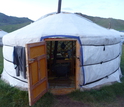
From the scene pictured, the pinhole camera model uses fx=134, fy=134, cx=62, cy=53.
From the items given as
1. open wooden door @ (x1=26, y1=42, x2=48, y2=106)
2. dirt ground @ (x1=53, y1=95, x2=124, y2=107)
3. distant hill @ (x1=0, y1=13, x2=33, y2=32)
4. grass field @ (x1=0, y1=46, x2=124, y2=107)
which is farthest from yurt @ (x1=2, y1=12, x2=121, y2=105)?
distant hill @ (x1=0, y1=13, x2=33, y2=32)

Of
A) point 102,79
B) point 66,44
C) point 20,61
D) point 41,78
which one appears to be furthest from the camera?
point 66,44

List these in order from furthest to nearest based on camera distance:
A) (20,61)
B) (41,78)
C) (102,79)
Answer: (102,79) < (20,61) < (41,78)

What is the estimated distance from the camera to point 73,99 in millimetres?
2922

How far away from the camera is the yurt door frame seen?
7.86ft

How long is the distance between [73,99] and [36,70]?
1048 millimetres

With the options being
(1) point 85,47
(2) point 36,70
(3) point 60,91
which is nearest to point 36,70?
(2) point 36,70

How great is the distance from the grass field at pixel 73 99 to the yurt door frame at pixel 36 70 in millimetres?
199

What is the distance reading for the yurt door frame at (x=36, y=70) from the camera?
7.86 ft

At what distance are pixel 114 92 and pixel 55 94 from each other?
55.9 inches

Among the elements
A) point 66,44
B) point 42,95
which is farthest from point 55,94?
point 66,44

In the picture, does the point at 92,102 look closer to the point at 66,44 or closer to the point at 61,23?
the point at 61,23

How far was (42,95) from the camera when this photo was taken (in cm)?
290

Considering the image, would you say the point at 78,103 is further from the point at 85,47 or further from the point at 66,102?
the point at 85,47

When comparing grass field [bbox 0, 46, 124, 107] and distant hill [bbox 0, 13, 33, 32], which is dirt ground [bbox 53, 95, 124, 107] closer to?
grass field [bbox 0, 46, 124, 107]
